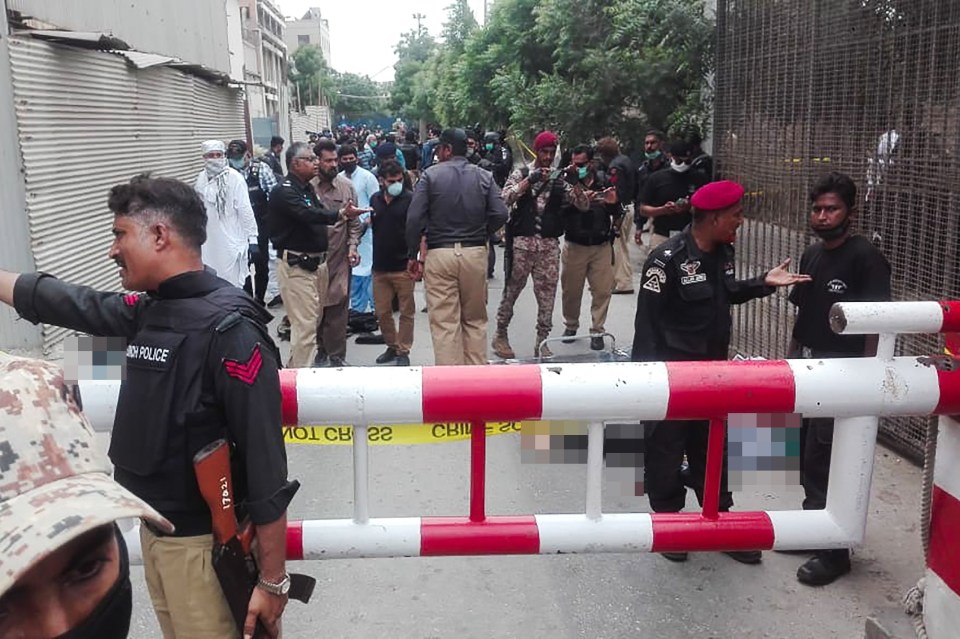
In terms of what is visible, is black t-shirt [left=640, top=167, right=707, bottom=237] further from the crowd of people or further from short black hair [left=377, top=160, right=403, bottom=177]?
short black hair [left=377, top=160, right=403, bottom=177]

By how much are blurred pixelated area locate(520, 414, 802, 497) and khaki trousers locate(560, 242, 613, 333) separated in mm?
4906

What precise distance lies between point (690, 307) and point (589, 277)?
157 inches

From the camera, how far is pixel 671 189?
842cm

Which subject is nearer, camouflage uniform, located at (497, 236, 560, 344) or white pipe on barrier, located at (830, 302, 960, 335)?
white pipe on barrier, located at (830, 302, 960, 335)

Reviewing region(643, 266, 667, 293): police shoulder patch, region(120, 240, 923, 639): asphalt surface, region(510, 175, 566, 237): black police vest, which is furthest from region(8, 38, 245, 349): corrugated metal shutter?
region(643, 266, 667, 293): police shoulder patch

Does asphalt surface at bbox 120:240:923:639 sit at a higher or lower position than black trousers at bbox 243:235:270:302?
lower

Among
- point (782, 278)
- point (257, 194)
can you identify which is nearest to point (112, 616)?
point (782, 278)

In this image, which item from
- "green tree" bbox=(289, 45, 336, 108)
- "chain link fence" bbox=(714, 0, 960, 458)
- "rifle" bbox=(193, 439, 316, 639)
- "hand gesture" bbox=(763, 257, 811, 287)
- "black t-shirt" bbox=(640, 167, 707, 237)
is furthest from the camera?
"green tree" bbox=(289, 45, 336, 108)

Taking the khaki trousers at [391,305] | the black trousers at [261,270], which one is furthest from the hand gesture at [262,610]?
the black trousers at [261,270]

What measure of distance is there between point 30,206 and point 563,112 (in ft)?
25.2

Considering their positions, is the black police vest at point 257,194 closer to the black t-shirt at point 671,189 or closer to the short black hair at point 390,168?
the short black hair at point 390,168

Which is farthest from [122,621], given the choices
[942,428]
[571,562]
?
[571,562]

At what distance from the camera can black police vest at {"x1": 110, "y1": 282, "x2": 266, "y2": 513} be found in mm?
1985

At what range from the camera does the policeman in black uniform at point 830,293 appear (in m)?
3.76
